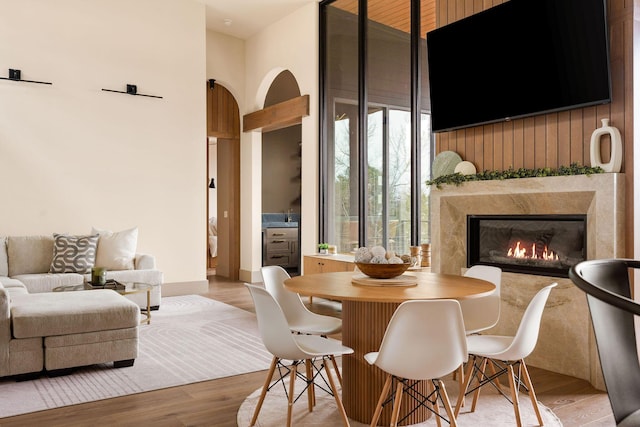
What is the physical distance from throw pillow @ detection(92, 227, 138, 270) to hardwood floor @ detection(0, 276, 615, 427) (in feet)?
9.68

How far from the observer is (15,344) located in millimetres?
3451

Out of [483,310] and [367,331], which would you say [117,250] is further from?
[483,310]

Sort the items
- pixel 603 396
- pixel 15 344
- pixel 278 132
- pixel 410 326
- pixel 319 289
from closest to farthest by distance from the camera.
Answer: pixel 410 326 < pixel 319 289 < pixel 603 396 < pixel 15 344 < pixel 278 132

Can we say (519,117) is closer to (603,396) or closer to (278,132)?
(603,396)

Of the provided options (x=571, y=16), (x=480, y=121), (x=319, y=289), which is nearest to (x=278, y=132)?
(x=480, y=121)

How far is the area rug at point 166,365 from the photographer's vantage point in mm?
3229

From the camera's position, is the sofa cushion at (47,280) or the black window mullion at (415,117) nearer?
the sofa cushion at (47,280)

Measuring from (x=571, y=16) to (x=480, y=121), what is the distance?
1011 mm

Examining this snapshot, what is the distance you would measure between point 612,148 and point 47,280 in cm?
512

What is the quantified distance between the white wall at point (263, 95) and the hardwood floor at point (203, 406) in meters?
3.74

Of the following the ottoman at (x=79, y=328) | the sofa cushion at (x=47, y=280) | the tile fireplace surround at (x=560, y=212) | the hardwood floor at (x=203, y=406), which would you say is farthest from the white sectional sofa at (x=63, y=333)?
the tile fireplace surround at (x=560, y=212)

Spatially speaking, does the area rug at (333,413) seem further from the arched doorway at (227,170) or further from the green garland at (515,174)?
the arched doorway at (227,170)

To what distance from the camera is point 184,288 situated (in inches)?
281

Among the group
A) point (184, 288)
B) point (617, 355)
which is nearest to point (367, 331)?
point (617, 355)
